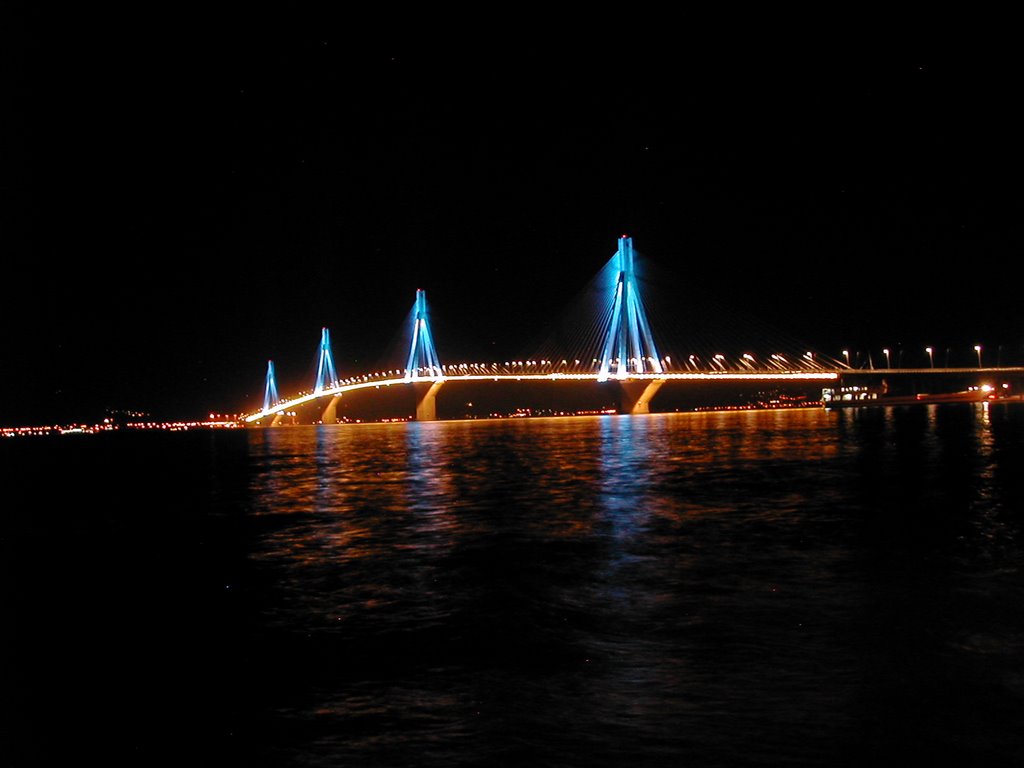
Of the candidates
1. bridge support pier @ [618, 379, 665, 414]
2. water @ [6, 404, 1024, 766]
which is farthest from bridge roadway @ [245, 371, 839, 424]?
water @ [6, 404, 1024, 766]

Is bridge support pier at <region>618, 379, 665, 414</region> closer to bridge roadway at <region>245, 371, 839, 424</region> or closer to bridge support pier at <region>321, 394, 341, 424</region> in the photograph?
bridge roadway at <region>245, 371, 839, 424</region>

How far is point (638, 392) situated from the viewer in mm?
61312

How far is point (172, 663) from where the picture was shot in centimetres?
608

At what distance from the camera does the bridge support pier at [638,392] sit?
199 ft

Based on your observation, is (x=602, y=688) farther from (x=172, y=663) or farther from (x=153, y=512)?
(x=153, y=512)

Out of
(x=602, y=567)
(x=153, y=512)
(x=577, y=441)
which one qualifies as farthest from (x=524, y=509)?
(x=577, y=441)

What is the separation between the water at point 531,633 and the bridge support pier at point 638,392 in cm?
4553

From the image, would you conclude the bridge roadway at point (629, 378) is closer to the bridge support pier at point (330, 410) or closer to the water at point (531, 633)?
the bridge support pier at point (330, 410)

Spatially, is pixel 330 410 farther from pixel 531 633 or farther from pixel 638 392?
pixel 531 633

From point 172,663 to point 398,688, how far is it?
1.69 metres

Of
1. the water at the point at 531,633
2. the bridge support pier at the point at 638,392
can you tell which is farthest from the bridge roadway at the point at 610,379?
the water at the point at 531,633

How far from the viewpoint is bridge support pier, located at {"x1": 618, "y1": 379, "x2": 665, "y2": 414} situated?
60531 mm

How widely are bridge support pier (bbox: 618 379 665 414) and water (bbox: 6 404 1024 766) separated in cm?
4553

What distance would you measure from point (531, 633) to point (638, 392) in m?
55.4
